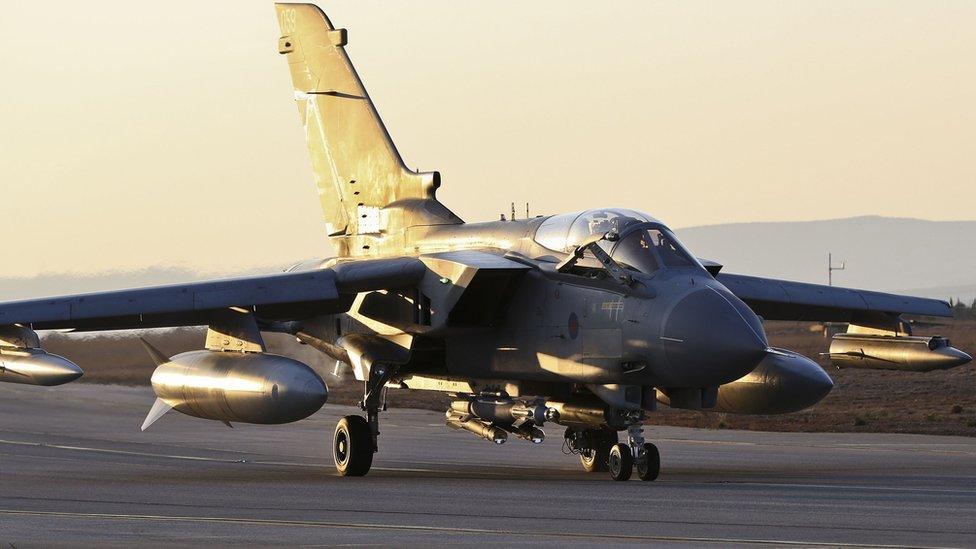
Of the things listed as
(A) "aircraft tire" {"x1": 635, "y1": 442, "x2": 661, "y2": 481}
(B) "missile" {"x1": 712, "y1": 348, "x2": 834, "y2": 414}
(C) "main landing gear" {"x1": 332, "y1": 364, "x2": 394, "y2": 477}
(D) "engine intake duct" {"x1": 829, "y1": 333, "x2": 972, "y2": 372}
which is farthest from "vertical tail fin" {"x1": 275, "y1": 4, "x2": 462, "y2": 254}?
(D) "engine intake duct" {"x1": 829, "y1": 333, "x2": 972, "y2": 372}

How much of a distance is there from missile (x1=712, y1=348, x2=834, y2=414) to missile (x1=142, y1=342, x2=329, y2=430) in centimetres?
495

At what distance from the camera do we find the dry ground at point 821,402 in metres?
27.9

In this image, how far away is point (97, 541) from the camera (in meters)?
9.95

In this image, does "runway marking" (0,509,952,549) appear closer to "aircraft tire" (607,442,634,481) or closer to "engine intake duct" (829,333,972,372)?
"aircraft tire" (607,442,634,481)

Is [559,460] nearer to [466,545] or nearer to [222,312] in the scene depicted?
[222,312]

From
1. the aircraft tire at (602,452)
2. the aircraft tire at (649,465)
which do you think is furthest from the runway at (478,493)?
the aircraft tire at (602,452)

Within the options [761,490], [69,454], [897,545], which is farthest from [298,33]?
[897,545]

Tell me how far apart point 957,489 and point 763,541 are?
16.5ft

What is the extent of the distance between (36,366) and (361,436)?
374 cm

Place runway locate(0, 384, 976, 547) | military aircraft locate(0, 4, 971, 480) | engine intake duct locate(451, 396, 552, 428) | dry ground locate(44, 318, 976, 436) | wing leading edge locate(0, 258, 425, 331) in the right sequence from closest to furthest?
runway locate(0, 384, 976, 547) → military aircraft locate(0, 4, 971, 480) → engine intake duct locate(451, 396, 552, 428) → wing leading edge locate(0, 258, 425, 331) → dry ground locate(44, 318, 976, 436)

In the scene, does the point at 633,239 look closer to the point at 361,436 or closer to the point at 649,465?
the point at 649,465

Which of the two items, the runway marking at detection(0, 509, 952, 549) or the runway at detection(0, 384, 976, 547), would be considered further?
the runway at detection(0, 384, 976, 547)

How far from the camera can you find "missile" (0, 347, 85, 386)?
54.2 feet

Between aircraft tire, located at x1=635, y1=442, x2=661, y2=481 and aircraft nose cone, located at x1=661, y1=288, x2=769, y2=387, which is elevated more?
aircraft nose cone, located at x1=661, y1=288, x2=769, y2=387
